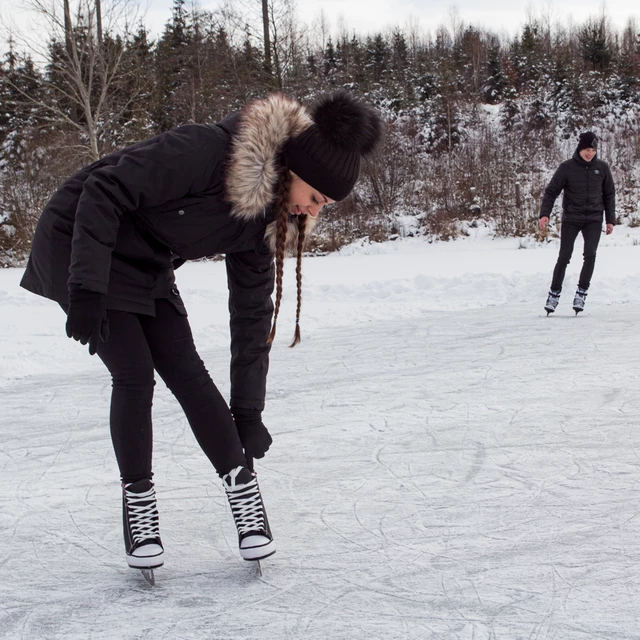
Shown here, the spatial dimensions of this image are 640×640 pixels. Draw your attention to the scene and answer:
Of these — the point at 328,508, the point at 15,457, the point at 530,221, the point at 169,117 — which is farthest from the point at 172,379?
the point at 169,117

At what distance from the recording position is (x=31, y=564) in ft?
6.63

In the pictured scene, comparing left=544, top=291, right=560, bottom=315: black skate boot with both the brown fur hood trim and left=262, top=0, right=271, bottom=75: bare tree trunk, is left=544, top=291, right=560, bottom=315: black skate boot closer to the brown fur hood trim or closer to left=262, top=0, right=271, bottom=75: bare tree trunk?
the brown fur hood trim

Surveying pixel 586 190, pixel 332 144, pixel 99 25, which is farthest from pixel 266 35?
pixel 332 144

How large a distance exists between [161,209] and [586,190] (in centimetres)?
547

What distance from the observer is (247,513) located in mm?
1885

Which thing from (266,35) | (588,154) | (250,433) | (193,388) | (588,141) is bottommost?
(250,433)

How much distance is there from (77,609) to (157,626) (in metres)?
0.24

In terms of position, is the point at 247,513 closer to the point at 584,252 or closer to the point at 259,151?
the point at 259,151

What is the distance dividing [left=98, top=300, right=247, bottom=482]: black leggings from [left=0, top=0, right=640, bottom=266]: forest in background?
11757 millimetres

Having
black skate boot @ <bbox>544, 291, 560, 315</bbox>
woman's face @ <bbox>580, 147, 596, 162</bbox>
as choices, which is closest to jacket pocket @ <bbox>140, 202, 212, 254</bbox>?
black skate boot @ <bbox>544, 291, 560, 315</bbox>

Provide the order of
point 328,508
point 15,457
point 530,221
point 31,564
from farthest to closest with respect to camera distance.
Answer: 1. point 530,221
2. point 15,457
3. point 328,508
4. point 31,564

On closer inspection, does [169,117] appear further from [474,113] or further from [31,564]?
[31,564]

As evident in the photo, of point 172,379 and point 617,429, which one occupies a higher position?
point 172,379

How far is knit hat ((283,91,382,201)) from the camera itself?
1831 millimetres
